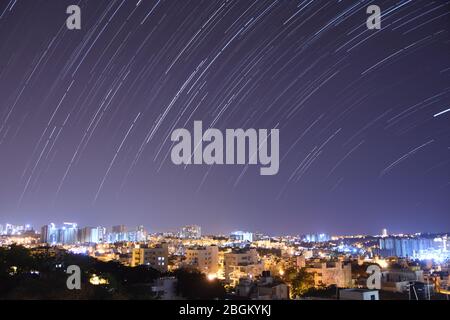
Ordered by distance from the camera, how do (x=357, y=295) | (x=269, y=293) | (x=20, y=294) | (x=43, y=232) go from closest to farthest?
1. (x=20, y=294)
2. (x=357, y=295)
3. (x=269, y=293)
4. (x=43, y=232)

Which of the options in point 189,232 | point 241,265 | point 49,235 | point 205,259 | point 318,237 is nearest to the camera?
point 241,265

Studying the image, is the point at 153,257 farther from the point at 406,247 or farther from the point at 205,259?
the point at 406,247

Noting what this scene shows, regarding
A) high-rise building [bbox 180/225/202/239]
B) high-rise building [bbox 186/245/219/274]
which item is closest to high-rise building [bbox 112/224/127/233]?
high-rise building [bbox 180/225/202/239]

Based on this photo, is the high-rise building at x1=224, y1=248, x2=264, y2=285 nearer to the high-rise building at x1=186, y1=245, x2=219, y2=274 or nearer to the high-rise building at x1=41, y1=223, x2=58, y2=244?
the high-rise building at x1=186, y1=245, x2=219, y2=274

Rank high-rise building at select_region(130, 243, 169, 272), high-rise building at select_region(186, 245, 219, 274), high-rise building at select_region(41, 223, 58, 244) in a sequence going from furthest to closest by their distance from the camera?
high-rise building at select_region(41, 223, 58, 244), high-rise building at select_region(186, 245, 219, 274), high-rise building at select_region(130, 243, 169, 272)

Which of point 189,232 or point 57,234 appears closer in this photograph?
point 57,234

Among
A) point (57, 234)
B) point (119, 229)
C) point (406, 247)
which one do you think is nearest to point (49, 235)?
point (57, 234)

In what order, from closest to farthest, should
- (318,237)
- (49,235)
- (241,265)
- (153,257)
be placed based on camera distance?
(241,265) < (153,257) < (49,235) < (318,237)

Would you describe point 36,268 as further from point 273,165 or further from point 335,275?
point 335,275

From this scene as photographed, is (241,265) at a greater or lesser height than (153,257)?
lesser

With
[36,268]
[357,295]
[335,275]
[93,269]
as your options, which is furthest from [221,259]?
[357,295]

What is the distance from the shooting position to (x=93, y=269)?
41.1 ft

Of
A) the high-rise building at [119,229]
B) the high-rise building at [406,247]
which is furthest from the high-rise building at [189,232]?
the high-rise building at [406,247]
